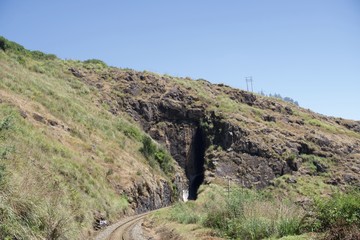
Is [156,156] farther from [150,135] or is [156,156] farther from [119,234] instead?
[119,234]

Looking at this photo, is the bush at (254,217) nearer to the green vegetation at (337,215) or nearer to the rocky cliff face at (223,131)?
the green vegetation at (337,215)

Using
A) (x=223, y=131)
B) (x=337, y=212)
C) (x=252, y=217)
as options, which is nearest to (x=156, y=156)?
(x=223, y=131)

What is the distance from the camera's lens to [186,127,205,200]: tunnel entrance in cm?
7666

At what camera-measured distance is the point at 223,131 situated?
7956 centimetres

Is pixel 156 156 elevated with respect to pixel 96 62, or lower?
lower

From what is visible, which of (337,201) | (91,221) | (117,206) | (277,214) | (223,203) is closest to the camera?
(337,201)

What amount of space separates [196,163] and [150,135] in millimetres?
11999

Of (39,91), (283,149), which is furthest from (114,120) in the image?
(283,149)

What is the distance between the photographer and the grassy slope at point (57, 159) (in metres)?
13.1

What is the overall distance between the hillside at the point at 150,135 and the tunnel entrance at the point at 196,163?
24 centimetres

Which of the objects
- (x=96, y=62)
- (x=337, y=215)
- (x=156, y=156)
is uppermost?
(x=96, y=62)

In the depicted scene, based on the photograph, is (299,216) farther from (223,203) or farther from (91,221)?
(91,221)

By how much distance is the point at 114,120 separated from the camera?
229 feet

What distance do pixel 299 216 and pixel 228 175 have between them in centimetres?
5789
